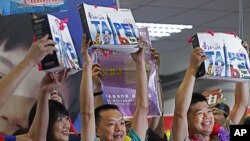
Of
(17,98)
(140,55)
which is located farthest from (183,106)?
(17,98)

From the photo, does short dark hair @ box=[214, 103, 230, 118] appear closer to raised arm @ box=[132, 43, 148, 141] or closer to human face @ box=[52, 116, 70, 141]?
raised arm @ box=[132, 43, 148, 141]

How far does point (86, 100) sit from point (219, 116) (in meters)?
1.07

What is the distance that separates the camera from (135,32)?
7.92 feet

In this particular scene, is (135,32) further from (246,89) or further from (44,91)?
(246,89)

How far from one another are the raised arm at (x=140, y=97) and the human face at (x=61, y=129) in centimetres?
36

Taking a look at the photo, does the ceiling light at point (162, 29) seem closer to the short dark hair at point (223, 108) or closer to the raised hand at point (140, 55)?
the short dark hair at point (223, 108)

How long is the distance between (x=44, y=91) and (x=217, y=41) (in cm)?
90

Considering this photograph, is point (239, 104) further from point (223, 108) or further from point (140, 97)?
point (140, 97)

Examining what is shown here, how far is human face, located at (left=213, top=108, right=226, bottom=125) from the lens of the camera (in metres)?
3.08

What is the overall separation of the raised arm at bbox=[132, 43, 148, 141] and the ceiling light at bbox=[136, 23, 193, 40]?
2.43m

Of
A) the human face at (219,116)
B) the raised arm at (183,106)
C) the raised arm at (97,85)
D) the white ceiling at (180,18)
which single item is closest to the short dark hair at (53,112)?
the raised arm at (97,85)

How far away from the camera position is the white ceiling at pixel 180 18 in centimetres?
461

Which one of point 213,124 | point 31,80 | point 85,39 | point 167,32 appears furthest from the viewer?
point 167,32

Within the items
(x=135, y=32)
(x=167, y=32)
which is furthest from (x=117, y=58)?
(x=167, y=32)
